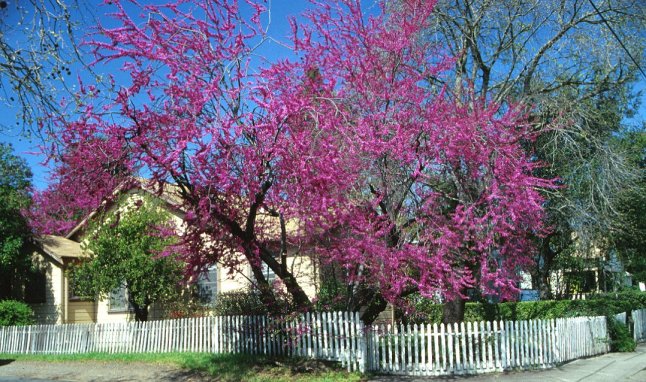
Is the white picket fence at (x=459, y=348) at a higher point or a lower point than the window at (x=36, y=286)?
lower

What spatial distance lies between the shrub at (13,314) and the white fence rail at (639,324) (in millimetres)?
18780

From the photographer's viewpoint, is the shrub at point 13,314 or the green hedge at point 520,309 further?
the shrub at point 13,314

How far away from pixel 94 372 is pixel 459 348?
7.98m

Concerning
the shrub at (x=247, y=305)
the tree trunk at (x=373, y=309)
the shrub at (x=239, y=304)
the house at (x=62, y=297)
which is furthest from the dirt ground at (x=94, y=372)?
the house at (x=62, y=297)

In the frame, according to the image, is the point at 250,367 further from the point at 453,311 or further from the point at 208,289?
the point at 208,289

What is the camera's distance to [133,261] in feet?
55.4

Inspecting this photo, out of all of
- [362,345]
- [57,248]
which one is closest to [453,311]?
[362,345]

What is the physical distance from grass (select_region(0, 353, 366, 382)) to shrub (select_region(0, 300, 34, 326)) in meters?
6.87

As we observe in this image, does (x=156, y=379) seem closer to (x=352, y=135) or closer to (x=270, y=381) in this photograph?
(x=270, y=381)

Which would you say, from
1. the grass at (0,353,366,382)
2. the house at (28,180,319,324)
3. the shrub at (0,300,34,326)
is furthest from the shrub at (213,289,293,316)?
the shrub at (0,300,34,326)

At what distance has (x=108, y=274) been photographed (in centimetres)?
1705

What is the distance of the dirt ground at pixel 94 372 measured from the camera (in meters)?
12.1

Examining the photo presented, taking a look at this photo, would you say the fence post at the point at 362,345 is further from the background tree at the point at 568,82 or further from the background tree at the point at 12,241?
the background tree at the point at 12,241

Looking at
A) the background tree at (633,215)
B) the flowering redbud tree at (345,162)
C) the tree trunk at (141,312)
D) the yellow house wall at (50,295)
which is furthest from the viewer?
the yellow house wall at (50,295)
